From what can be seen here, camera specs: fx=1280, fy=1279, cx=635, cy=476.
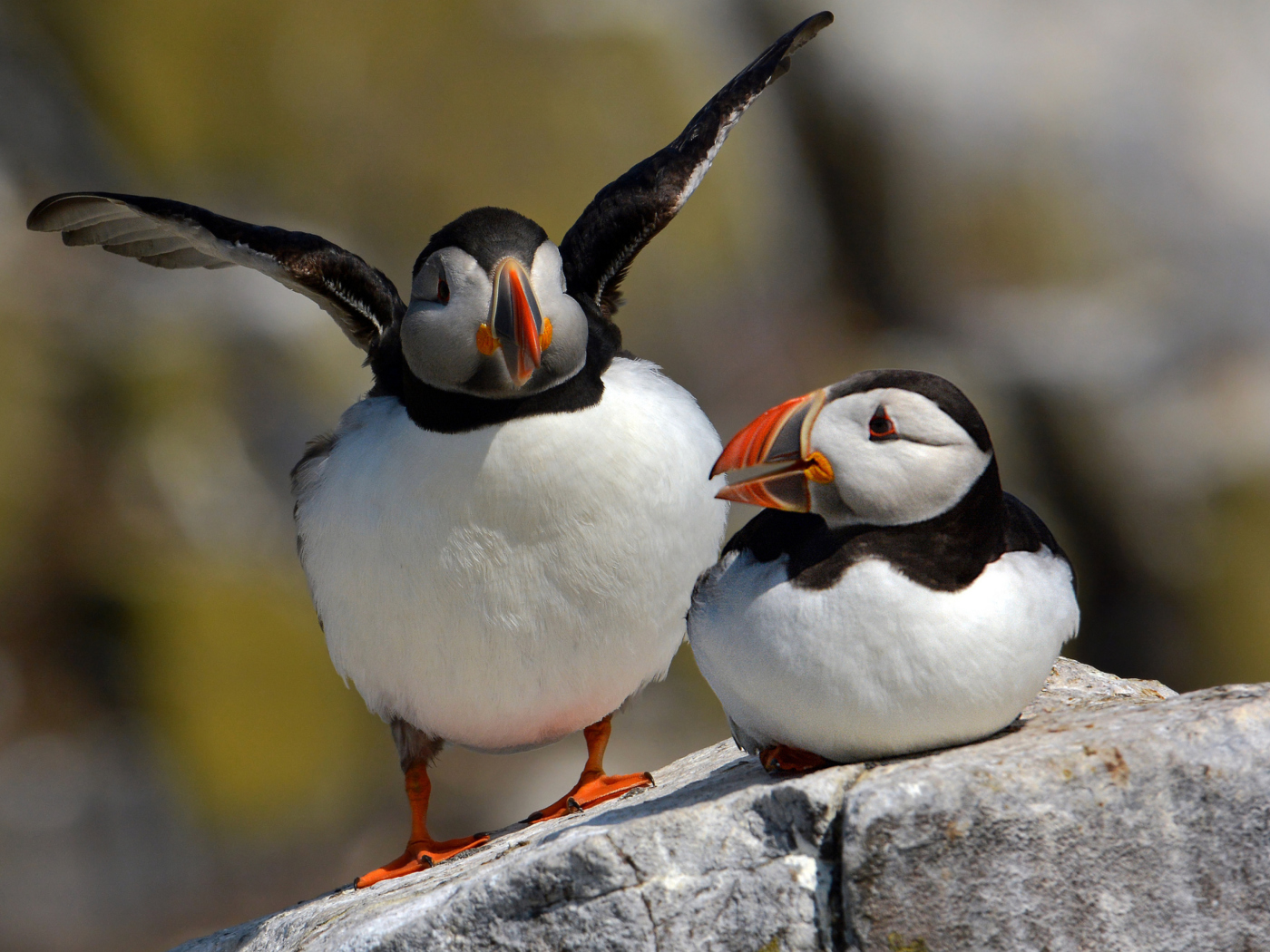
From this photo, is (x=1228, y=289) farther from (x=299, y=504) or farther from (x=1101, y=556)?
(x=299, y=504)

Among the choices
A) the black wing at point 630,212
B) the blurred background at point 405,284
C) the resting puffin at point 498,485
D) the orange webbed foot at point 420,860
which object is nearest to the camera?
the resting puffin at point 498,485

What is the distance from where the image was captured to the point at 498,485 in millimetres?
3096

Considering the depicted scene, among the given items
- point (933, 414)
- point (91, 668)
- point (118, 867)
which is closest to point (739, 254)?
point (91, 668)

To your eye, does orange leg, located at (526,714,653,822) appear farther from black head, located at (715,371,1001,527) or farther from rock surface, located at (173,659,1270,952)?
black head, located at (715,371,1001,527)

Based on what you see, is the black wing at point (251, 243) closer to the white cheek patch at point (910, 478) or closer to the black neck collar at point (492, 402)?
the black neck collar at point (492, 402)

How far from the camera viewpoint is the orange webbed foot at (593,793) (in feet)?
11.1

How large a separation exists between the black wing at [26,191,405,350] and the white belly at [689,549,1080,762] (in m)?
1.73

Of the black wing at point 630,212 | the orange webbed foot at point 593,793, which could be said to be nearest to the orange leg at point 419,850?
the orange webbed foot at point 593,793

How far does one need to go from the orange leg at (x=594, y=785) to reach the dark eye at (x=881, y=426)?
148cm

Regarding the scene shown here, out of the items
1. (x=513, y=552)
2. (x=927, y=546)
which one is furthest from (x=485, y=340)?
(x=927, y=546)

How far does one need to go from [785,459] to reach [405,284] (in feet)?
21.0

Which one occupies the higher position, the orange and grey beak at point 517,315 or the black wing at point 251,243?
the black wing at point 251,243

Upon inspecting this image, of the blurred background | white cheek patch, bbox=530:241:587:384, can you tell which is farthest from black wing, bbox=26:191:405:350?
the blurred background

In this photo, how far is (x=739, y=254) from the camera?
877 cm
